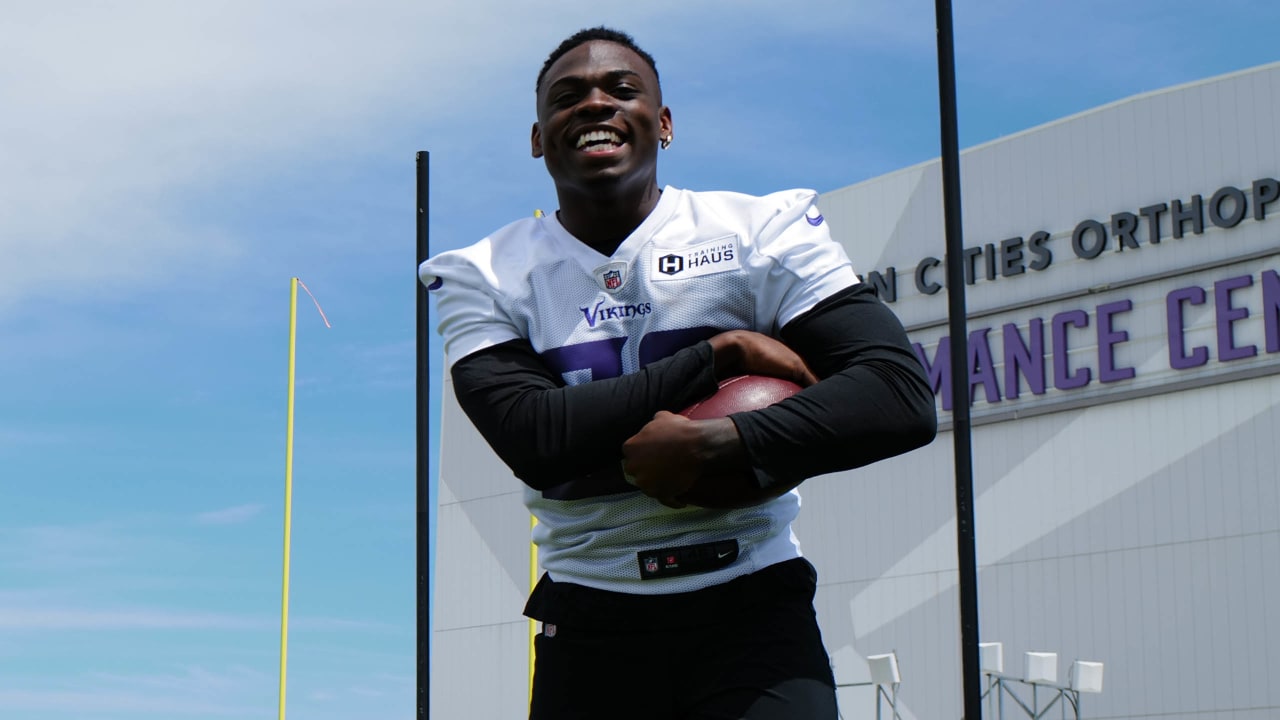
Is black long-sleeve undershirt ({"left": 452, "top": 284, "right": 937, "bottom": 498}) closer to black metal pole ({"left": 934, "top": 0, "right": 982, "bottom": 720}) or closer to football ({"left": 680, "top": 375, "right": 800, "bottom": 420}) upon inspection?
football ({"left": 680, "top": 375, "right": 800, "bottom": 420})

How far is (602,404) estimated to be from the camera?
2.34m

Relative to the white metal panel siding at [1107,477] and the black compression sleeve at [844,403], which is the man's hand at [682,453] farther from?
the white metal panel siding at [1107,477]

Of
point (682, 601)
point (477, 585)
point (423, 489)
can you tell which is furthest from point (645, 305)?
point (477, 585)

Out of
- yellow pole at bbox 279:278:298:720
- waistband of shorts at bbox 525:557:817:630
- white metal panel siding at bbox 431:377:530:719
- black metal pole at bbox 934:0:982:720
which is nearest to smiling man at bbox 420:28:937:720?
waistband of shorts at bbox 525:557:817:630

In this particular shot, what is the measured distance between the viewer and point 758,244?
2.43 meters

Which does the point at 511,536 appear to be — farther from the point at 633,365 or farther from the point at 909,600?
the point at 633,365

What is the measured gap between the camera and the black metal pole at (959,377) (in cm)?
554

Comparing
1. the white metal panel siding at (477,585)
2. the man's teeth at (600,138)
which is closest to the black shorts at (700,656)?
the man's teeth at (600,138)

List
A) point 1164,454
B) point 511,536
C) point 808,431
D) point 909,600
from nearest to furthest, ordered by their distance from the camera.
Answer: point 808,431 → point 1164,454 → point 909,600 → point 511,536

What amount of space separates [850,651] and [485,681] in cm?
782

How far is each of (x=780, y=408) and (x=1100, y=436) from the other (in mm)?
19542

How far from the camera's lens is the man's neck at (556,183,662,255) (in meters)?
2.54

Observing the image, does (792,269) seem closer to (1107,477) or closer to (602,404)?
(602,404)

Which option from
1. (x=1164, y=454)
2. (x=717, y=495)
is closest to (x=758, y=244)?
(x=717, y=495)
